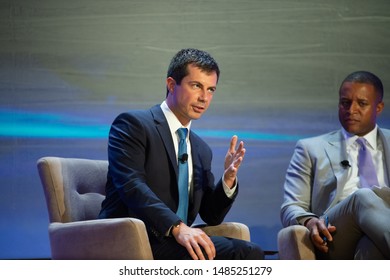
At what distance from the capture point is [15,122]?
4316mm

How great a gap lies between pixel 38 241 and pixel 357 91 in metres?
2.38

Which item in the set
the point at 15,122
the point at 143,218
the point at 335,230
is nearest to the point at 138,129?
the point at 143,218

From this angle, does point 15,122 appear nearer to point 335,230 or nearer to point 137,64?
point 137,64

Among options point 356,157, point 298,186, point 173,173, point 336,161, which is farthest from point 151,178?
point 356,157

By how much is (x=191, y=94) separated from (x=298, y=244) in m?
0.91

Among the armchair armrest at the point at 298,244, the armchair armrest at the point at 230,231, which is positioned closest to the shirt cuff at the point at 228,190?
the armchair armrest at the point at 230,231

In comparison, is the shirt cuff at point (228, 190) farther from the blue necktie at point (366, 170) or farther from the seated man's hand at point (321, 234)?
the blue necktie at point (366, 170)

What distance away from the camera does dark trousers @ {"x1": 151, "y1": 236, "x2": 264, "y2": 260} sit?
279 centimetres

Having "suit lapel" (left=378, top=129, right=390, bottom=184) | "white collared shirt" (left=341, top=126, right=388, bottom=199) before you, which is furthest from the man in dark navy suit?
"suit lapel" (left=378, top=129, right=390, bottom=184)

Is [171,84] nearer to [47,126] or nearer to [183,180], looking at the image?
[183,180]

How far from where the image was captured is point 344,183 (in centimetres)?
344

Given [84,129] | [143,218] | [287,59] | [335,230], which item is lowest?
[335,230]

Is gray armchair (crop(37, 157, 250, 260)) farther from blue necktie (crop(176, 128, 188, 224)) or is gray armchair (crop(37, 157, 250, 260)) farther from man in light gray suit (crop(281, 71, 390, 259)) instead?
man in light gray suit (crop(281, 71, 390, 259))

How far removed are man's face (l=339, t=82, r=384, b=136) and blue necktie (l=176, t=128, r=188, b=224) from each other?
1.05 m
